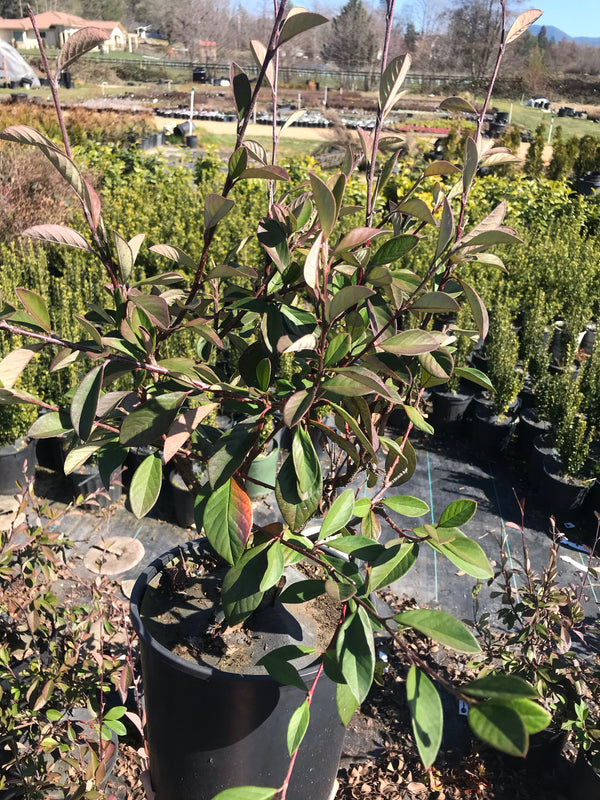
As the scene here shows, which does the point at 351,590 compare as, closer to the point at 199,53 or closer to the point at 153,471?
the point at 153,471

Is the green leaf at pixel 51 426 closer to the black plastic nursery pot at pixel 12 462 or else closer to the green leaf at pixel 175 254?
the green leaf at pixel 175 254

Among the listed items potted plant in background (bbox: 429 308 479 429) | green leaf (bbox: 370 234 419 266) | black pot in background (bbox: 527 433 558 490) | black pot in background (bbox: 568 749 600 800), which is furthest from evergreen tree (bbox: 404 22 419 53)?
green leaf (bbox: 370 234 419 266)

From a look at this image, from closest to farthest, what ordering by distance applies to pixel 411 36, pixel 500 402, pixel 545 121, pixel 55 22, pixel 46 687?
pixel 46 687, pixel 500 402, pixel 545 121, pixel 411 36, pixel 55 22

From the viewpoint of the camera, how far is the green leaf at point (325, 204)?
2.76ft

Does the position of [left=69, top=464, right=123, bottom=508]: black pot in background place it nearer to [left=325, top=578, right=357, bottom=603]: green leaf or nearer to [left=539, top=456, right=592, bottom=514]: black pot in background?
[left=539, top=456, right=592, bottom=514]: black pot in background

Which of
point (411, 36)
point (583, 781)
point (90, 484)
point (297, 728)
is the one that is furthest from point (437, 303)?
point (411, 36)

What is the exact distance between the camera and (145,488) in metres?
1.05

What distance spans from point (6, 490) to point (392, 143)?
281cm

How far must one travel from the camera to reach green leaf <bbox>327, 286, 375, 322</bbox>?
A: 0.86 meters

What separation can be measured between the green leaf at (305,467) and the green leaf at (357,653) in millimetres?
192

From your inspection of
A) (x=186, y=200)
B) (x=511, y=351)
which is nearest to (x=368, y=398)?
(x=511, y=351)

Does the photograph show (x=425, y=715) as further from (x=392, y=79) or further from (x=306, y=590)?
(x=392, y=79)

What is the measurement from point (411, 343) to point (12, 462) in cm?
285

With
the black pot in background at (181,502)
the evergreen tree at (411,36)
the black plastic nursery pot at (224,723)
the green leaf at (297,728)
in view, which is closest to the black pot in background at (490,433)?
→ the black pot in background at (181,502)
